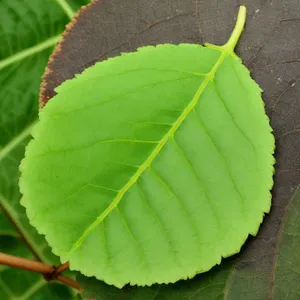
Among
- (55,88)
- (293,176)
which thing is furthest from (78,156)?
(293,176)

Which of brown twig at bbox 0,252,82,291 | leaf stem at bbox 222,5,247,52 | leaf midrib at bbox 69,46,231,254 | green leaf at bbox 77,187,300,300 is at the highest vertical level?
leaf stem at bbox 222,5,247,52

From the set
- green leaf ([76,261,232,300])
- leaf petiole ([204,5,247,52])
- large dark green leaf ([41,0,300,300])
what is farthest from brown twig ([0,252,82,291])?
leaf petiole ([204,5,247,52])

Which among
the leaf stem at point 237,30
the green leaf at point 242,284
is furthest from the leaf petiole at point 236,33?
the green leaf at point 242,284

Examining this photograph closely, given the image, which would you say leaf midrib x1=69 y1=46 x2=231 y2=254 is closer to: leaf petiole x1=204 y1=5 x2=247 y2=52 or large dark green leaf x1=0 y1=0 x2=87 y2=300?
leaf petiole x1=204 y1=5 x2=247 y2=52

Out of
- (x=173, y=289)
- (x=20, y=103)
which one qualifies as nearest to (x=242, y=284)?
(x=173, y=289)

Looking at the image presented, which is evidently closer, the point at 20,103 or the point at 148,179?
the point at 148,179

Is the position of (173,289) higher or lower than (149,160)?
lower

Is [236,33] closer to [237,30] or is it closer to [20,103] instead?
[237,30]
